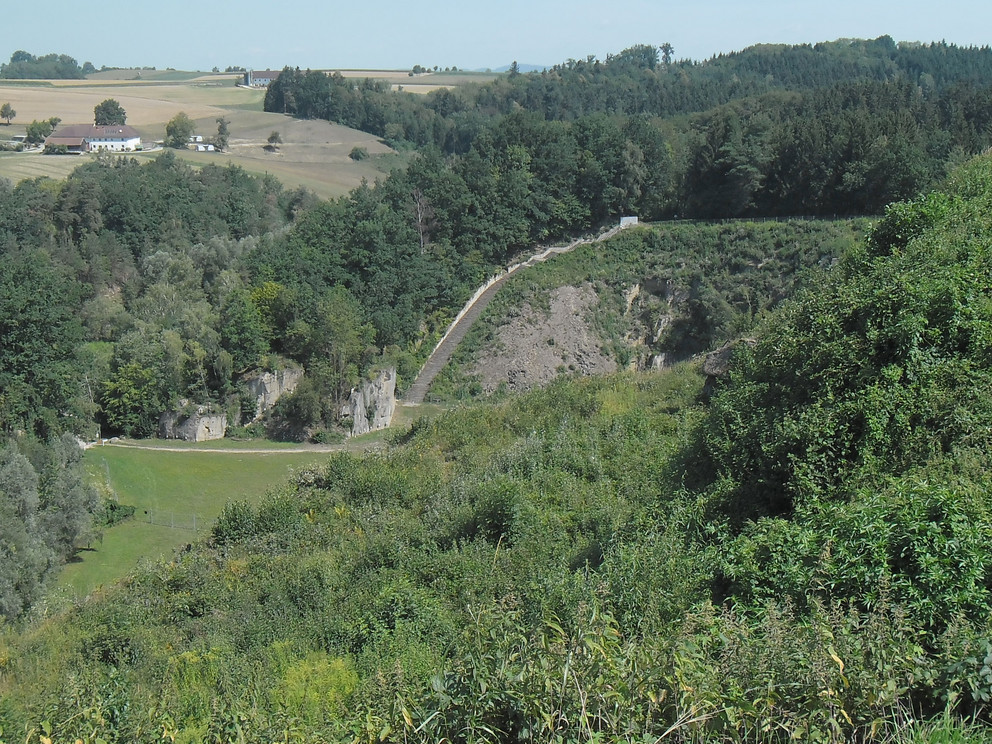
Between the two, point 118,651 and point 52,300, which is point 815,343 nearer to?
point 118,651

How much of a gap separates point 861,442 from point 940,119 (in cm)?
4633

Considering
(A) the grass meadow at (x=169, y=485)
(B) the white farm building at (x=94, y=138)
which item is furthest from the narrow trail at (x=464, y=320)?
(B) the white farm building at (x=94, y=138)

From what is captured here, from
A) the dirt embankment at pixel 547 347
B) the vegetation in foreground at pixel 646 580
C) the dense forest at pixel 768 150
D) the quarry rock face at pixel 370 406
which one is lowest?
the quarry rock face at pixel 370 406

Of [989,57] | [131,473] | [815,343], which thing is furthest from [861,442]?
[989,57]

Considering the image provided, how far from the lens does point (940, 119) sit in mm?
47438

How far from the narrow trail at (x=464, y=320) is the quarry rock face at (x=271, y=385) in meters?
4.53

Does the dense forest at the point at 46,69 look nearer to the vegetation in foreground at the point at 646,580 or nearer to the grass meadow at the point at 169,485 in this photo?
the grass meadow at the point at 169,485

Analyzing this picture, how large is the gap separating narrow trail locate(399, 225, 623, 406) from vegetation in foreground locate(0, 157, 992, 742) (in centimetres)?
2139

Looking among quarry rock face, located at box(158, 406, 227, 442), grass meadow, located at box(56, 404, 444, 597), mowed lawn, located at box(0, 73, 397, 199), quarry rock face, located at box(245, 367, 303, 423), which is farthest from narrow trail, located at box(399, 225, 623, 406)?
mowed lawn, located at box(0, 73, 397, 199)

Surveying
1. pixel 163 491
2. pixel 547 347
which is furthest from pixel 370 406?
pixel 163 491

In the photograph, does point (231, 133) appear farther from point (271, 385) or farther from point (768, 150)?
point (271, 385)

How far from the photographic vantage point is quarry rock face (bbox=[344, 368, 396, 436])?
115 feet

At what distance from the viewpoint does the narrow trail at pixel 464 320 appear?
124ft

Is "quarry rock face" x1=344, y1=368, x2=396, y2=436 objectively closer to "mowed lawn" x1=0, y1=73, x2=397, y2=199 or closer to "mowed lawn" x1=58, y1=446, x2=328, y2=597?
"mowed lawn" x1=58, y1=446, x2=328, y2=597
